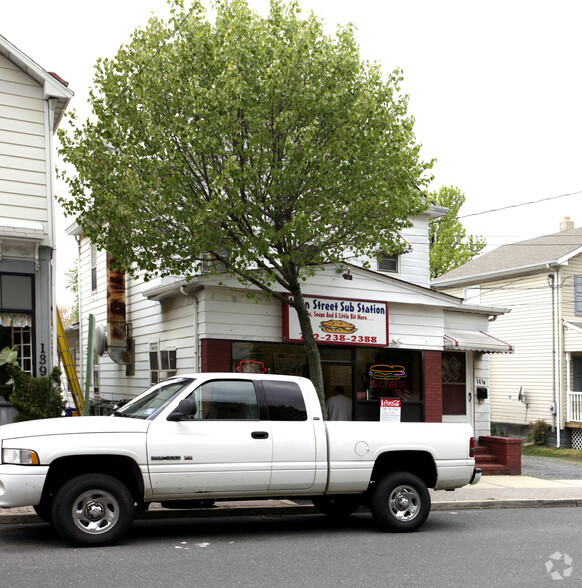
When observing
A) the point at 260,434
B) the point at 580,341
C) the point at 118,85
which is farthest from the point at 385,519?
the point at 580,341

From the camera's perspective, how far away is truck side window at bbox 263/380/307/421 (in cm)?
880

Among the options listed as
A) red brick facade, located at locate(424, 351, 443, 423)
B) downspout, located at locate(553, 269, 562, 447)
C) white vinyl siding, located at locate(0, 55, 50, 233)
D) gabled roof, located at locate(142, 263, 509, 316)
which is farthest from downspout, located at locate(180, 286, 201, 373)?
downspout, located at locate(553, 269, 562, 447)

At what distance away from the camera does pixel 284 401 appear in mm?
8898

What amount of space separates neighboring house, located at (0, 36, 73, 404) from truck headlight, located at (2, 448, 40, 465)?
4730 millimetres

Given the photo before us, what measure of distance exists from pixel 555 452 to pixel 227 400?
19456 millimetres

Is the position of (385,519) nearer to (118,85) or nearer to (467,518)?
(467,518)

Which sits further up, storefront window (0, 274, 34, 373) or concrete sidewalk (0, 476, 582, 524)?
storefront window (0, 274, 34, 373)

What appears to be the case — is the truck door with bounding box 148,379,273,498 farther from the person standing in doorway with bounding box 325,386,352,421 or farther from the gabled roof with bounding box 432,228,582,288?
the gabled roof with bounding box 432,228,582,288

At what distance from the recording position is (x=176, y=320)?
1521cm

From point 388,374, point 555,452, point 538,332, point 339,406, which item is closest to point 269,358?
point 339,406

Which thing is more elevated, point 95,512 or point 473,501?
point 95,512

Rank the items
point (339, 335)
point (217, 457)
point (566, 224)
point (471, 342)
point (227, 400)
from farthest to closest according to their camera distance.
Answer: point (566, 224) → point (471, 342) → point (339, 335) → point (227, 400) → point (217, 457)

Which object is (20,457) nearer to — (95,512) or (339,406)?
(95,512)

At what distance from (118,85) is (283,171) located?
3210mm
